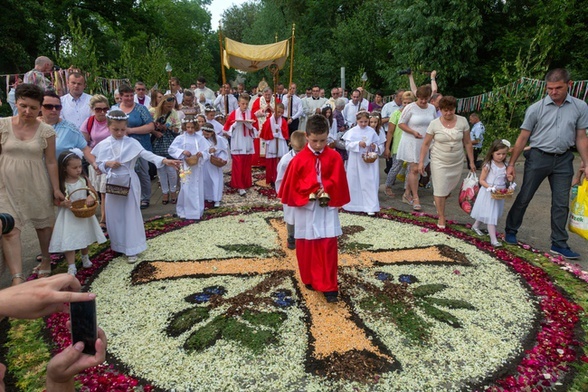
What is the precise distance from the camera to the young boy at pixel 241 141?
9.53 meters

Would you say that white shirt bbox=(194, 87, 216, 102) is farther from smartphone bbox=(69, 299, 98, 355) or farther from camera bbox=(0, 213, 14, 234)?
smartphone bbox=(69, 299, 98, 355)

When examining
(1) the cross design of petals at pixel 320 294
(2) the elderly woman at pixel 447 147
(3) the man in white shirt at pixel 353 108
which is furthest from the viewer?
(3) the man in white shirt at pixel 353 108

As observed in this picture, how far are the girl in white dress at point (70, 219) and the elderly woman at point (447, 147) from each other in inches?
204

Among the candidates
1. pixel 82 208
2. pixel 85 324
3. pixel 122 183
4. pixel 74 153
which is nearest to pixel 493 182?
pixel 122 183

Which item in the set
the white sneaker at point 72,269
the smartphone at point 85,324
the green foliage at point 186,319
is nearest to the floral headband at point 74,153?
the white sneaker at point 72,269

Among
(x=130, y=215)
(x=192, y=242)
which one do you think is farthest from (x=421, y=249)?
(x=130, y=215)

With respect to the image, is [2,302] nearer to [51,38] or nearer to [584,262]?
[584,262]

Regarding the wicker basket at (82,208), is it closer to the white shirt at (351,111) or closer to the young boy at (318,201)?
the young boy at (318,201)

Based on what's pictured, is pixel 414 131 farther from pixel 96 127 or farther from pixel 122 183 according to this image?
pixel 96 127

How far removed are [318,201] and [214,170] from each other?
454cm

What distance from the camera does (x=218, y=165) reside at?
848cm

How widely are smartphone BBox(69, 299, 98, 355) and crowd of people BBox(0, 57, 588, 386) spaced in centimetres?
315

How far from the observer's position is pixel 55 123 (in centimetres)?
555

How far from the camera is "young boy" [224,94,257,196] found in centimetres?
953
